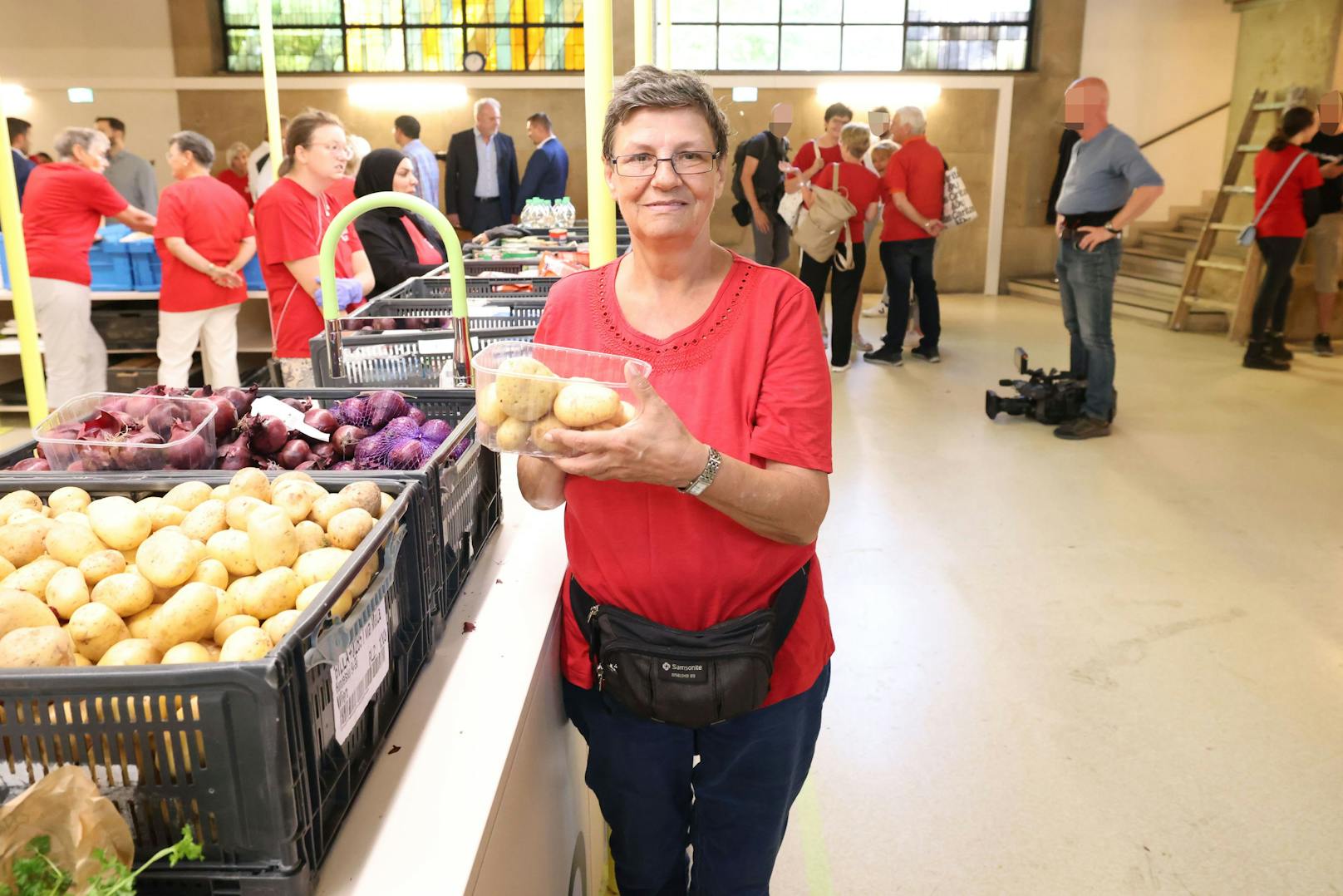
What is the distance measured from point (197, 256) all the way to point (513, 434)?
465cm

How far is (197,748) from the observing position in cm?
92

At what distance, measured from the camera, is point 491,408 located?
1281mm

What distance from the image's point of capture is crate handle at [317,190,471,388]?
2.32 m

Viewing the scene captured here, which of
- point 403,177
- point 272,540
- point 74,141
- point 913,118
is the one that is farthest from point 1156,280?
point 272,540

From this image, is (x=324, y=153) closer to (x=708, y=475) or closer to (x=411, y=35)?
(x=708, y=475)

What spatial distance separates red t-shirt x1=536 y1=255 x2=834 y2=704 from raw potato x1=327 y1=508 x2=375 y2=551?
0.33 metres

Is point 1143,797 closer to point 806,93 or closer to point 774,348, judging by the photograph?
point 774,348

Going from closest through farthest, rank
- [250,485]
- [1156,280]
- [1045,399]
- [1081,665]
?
[250,485] → [1081,665] → [1045,399] → [1156,280]

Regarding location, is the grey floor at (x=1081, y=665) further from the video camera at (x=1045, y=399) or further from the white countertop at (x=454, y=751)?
the white countertop at (x=454, y=751)

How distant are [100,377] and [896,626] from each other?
4.85 meters

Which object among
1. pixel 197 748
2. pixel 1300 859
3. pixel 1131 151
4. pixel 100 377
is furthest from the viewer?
pixel 100 377

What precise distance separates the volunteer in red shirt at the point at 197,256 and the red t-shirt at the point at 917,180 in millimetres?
4389

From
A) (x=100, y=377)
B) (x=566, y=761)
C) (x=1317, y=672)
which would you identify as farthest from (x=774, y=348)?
(x=100, y=377)

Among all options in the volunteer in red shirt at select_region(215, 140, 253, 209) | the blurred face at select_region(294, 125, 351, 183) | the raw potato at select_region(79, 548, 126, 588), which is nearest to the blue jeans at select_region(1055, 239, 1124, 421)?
the blurred face at select_region(294, 125, 351, 183)
